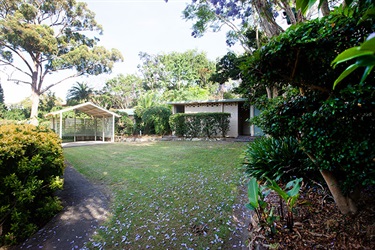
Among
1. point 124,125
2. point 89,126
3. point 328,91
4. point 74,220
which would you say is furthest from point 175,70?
point 328,91

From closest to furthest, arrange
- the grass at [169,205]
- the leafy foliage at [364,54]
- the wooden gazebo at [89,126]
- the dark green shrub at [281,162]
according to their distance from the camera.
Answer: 1. the leafy foliage at [364,54]
2. the grass at [169,205]
3. the dark green shrub at [281,162]
4. the wooden gazebo at [89,126]

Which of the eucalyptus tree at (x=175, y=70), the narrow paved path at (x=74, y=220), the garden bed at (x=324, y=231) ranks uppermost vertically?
the eucalyptus tree at (x=175, y=70)

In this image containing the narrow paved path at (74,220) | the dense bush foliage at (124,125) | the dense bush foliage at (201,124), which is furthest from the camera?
the dense bush foliage at (124,125)

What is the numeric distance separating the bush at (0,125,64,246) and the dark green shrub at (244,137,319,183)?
3.74 m

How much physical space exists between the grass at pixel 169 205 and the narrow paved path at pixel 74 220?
0.70ft

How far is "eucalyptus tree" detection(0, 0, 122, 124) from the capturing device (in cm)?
1944

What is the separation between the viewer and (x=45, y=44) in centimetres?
2020

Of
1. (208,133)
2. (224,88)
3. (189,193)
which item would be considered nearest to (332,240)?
(189,193)

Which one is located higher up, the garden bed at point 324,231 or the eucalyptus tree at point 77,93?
the eucalyptus tree at point 77,93

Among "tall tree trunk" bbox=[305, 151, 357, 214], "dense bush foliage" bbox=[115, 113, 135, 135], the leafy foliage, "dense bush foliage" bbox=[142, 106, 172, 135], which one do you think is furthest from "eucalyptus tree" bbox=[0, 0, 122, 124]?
the leafy foliage

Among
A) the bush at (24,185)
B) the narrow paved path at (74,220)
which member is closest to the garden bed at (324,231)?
the narrow paved path at (74,220)

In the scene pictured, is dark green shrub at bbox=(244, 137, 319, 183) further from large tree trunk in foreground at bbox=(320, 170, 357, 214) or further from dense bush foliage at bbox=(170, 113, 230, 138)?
dense bush foliage at bbox=(170, 113, 230, 138)

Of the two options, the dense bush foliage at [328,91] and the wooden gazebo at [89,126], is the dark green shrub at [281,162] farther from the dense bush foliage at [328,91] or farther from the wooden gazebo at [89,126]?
the wooden gazebo at [89,126]

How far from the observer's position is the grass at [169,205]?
2.69 metres
